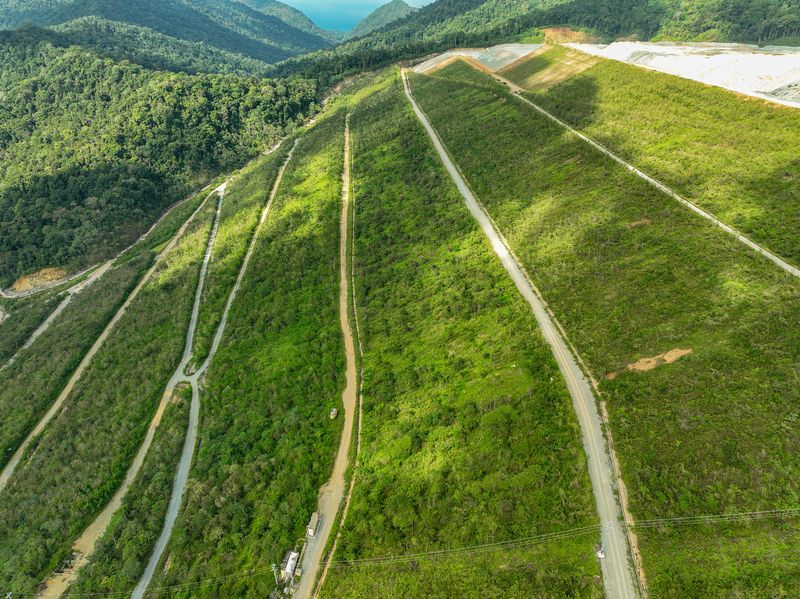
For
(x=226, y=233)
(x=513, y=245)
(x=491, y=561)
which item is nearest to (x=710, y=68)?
(x=513, y=245)

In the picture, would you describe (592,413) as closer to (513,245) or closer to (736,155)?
(513,245)

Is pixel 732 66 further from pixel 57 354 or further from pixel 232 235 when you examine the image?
pixel 57 354

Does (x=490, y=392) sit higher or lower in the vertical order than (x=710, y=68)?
lower

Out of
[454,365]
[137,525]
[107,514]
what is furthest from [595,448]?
[107,514]

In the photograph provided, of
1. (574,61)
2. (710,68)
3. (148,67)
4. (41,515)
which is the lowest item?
(41,515)

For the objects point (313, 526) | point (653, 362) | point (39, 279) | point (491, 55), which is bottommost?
point (313, 526)

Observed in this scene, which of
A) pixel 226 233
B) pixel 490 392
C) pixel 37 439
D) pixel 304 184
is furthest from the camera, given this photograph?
pixel 304 184

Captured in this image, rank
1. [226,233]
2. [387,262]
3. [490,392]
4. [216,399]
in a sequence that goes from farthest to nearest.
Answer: [226,233] < [387,262] < [216,399] < [490,392]

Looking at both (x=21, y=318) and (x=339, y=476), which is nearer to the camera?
(x=339, y=476)
